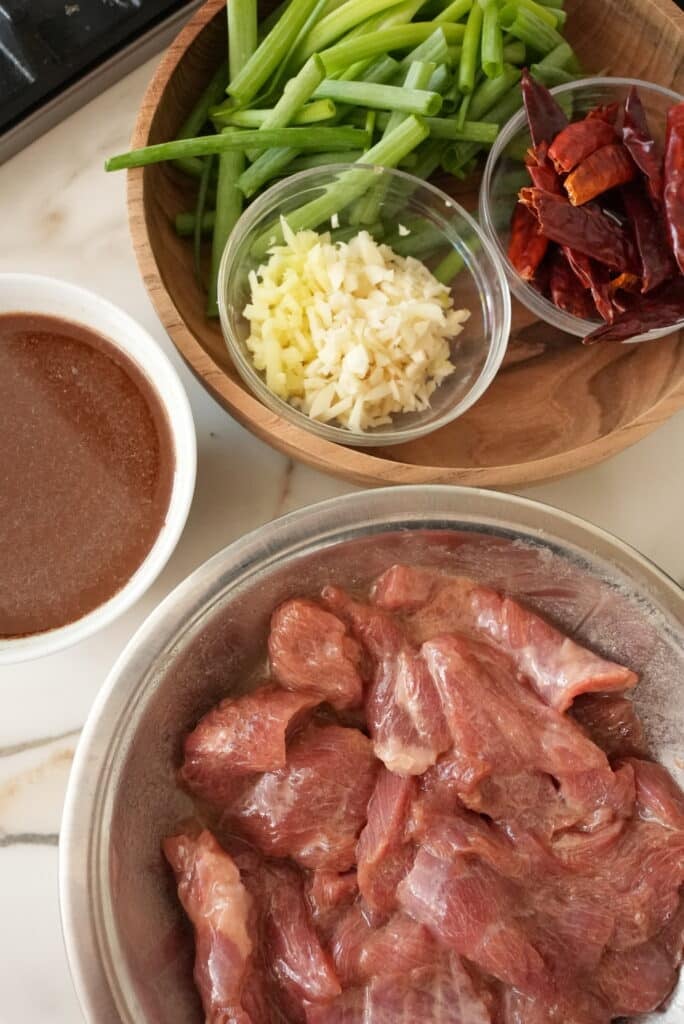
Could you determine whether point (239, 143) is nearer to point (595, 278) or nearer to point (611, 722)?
point (595, 278)

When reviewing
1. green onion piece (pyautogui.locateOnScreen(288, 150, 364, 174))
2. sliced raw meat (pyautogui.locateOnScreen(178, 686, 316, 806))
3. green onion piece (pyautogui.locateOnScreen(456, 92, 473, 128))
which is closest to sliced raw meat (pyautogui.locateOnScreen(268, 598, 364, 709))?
sliced raw meat (pyautogui.locateOnScreen(178, 686, 316, 806))

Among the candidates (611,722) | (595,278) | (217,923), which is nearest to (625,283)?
(595,278)

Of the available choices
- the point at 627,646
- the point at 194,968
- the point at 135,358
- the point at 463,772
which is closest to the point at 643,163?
the point at 627,646

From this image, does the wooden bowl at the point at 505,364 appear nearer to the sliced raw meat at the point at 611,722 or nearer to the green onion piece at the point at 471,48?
the green onion piece at the point at 471,48

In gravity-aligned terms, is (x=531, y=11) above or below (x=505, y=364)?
above

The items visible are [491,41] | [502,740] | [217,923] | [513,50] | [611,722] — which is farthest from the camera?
[513,50]

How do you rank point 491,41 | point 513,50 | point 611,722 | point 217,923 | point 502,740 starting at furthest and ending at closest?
point 513,50 → point 491,41 → point 611,722 → point 502,740 → point 217,923

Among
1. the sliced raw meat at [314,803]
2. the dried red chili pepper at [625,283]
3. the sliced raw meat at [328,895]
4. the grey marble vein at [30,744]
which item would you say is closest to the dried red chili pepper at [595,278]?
the dried red chili pepper at [625,283]

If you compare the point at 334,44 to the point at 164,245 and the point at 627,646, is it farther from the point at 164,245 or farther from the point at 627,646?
the point at 627,646

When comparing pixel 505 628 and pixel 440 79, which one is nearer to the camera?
pixel 505 628
